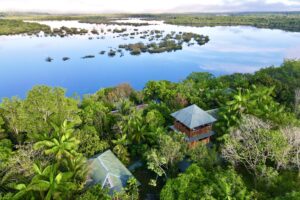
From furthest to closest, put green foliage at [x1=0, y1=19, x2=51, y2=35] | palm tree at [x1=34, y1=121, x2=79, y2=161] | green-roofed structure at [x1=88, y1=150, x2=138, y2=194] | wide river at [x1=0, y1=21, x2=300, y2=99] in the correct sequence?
green foliage at [x1=0, y1=19, x2=51, y2=35]
wide river at [x1=0, y1=21, x2=300, y2=99]
palm tree at [x1=34, y1=121, x2=79, y2=161]
green-roofed structure at [x1=88, y1=150, x2=138, y2=194]

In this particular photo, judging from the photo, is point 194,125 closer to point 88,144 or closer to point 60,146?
point 88,144

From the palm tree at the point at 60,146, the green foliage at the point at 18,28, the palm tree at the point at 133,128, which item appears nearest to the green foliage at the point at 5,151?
the palm tree at the point at 60,146

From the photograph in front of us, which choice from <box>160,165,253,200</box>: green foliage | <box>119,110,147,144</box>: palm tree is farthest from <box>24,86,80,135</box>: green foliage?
<box>160,165,253,200</box>: green foliage

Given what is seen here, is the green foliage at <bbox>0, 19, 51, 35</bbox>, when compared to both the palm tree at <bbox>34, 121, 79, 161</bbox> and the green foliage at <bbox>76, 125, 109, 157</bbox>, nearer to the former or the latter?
the green foliage at <bbox>76, 125, 109, 157</bbox>

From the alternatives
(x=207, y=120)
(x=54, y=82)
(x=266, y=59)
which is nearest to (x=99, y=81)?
(x=54, y=82)

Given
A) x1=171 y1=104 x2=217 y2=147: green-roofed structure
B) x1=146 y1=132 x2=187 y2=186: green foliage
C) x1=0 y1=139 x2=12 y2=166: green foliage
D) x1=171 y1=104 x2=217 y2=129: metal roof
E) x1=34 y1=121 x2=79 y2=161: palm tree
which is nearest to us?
x1=34 y1=121 x2=79 y2=161: palm tree

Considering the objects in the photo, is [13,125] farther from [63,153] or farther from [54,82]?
[54,82]

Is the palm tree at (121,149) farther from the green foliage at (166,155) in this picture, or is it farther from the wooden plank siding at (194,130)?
the wooden plank siding at (194,130)
